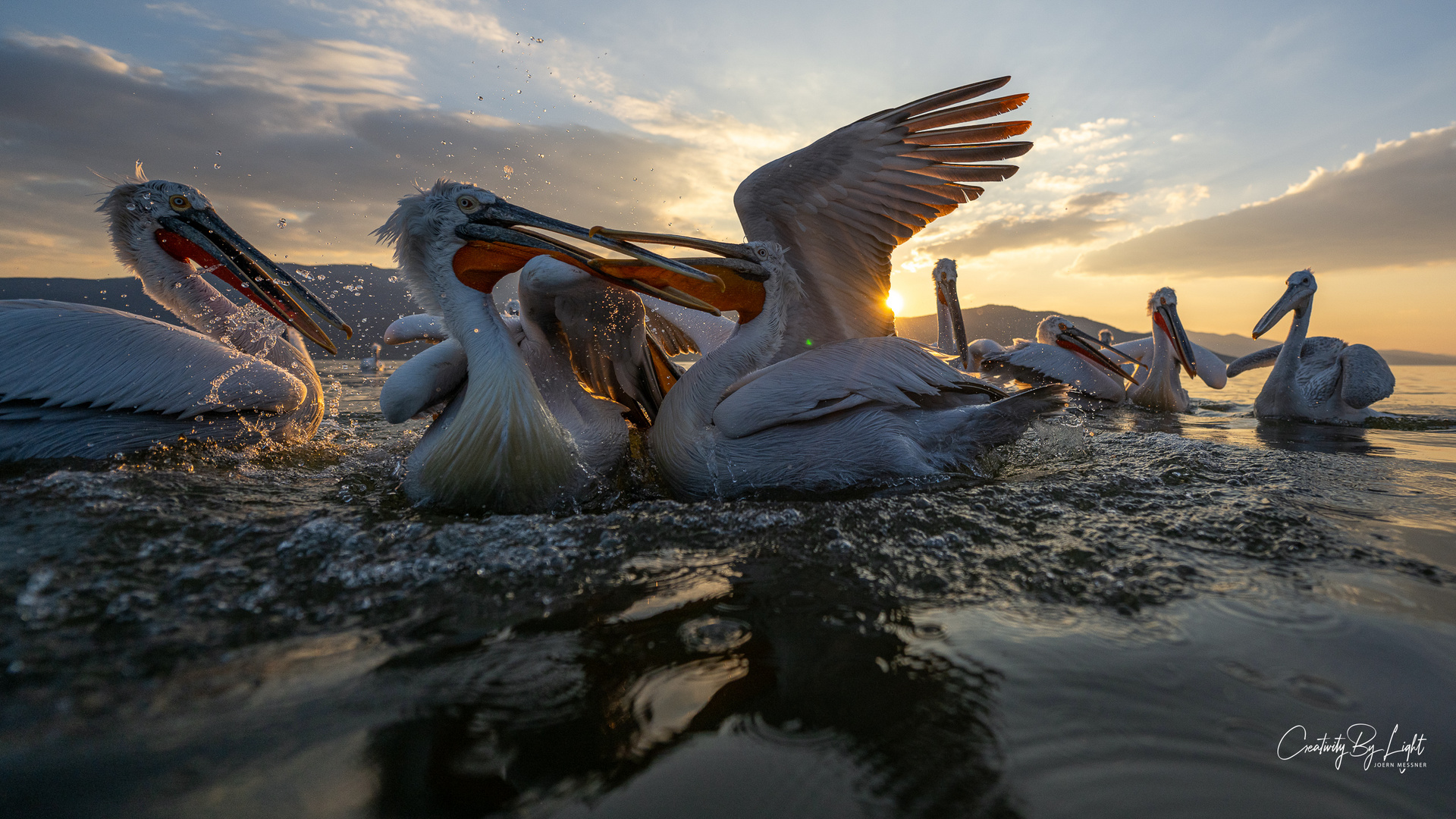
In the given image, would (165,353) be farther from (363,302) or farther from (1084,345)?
(363,302)

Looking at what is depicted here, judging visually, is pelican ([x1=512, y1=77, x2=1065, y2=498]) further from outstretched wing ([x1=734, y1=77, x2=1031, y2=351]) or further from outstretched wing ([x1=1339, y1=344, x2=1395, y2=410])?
outstretched wing ([x1=1339, y1=344, x2=1395, y2=410])

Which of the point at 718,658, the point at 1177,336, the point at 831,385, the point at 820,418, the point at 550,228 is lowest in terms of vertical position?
the point at 718,658

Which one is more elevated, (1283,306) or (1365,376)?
(1283,306)

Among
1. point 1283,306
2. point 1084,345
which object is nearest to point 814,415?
point 1084,345

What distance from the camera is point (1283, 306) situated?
7.23 metres

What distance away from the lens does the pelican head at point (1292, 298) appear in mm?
7141

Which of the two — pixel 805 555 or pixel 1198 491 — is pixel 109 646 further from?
pixel 1198 491

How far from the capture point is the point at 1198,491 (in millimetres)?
2885

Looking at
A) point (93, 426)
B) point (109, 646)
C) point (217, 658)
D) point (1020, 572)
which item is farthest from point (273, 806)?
point (93, 426)

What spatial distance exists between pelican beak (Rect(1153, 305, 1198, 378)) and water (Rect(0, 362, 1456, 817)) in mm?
5804

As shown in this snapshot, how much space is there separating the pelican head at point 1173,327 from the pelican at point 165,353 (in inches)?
345

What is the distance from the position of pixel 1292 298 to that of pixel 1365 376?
153cm

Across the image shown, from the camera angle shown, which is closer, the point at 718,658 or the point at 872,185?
the point at 718,658

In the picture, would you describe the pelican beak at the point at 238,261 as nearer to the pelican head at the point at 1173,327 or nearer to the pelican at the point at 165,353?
the pelican at the point at 165,353
